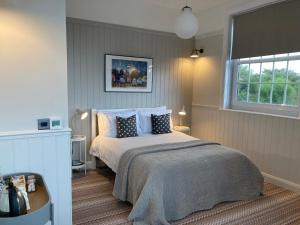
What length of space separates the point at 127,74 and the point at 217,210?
99.0 inches

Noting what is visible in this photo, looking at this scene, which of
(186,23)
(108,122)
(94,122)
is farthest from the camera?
(94,122)

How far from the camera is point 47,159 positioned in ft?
5.96

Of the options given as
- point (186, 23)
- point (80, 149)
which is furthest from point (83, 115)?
point (186, 23)

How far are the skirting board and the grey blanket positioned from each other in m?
0.52

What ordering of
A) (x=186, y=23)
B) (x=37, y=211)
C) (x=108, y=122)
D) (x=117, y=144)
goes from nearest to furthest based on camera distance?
(x=37, y=211)
(x=186, y=23)
(x=117, y=144)
(x=108, y=122)

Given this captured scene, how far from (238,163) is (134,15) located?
287cm

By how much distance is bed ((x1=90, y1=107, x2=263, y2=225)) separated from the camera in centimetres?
225

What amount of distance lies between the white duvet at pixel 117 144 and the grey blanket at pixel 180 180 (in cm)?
21

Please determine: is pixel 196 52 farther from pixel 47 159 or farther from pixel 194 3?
pixel 47 159

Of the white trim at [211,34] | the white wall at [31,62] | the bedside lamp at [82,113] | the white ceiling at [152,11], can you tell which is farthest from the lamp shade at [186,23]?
the bedside lamp at [82,113]

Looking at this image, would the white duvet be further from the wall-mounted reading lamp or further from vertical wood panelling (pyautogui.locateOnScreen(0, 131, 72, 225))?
the wall-mounted reading lamp

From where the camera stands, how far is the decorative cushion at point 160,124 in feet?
12.5

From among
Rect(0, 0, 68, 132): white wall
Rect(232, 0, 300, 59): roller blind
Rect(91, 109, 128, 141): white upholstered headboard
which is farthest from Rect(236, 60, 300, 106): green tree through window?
Rect(0, 0, 68, 132): white wall

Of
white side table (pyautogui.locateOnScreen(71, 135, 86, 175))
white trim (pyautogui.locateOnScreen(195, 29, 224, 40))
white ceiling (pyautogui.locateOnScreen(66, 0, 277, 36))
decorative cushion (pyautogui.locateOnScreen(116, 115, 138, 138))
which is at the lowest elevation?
white side table (pyautogui.locateOnScreen(71, 135, 86, 175))
